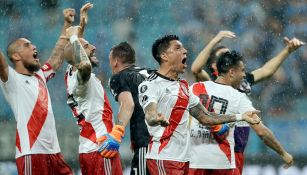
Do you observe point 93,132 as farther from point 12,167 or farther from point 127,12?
point 127,12

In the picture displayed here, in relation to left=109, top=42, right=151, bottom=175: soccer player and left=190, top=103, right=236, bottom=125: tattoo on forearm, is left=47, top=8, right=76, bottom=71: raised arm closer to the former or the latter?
left=109, top=42, right=151, bottom=175: soccer player

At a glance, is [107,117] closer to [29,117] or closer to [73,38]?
[29,117]

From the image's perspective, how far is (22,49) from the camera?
825 cm

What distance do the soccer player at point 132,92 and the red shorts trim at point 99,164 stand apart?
0.23 m

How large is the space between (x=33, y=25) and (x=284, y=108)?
5023 mm

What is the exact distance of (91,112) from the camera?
8.02m

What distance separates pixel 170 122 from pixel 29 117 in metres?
1.41

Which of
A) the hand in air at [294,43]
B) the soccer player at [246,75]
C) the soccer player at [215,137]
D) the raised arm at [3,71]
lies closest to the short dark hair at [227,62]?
the soccer player at [215,137]

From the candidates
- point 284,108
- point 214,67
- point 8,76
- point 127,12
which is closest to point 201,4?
point 127,12

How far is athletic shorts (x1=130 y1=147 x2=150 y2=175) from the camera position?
810cm

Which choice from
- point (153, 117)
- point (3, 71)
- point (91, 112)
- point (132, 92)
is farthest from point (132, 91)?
point (153, 117)

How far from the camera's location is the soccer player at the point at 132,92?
8102 mm

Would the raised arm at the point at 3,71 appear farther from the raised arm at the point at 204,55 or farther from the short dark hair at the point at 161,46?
the raised arm at the point at 204,55

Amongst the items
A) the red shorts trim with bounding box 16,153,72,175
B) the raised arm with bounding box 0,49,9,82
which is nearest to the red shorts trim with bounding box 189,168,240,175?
the red shorts trim with bounding box 16,153,72,175
